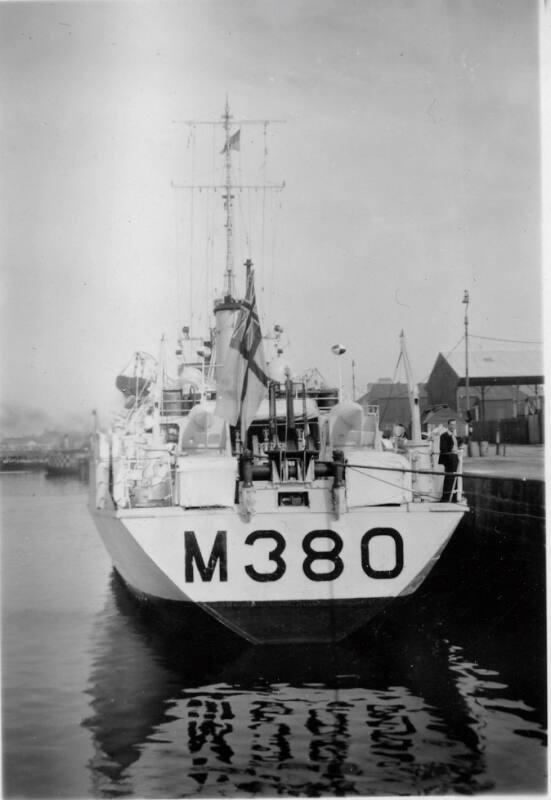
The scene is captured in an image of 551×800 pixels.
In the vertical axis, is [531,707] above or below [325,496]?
below

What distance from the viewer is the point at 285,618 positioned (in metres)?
8.63

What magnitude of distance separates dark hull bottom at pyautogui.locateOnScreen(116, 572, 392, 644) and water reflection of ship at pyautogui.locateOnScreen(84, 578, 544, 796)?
16 cm

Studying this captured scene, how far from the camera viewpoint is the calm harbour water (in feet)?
19.8

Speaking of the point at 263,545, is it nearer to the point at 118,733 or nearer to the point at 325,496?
the point at 325,496

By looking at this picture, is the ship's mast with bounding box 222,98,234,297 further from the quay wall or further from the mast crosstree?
the quay wall

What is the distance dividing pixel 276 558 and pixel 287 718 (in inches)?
76.3

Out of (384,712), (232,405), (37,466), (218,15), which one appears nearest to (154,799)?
(384,712)

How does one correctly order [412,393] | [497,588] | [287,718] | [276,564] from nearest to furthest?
[287,718]
[276,564]
[412,393]
[497,588]

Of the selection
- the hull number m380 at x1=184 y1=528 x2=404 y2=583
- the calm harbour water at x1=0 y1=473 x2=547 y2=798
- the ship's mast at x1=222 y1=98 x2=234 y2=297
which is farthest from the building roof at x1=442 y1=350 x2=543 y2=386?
the hull number m380 at x1=184 y1=528 x2=404 y2=583

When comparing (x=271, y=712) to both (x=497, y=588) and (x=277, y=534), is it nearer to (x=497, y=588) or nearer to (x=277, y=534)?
(x=277, y=534)

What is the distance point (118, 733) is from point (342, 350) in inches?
218

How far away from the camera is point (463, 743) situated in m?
6.49

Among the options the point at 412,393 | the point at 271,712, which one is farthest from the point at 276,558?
the point at 412,393

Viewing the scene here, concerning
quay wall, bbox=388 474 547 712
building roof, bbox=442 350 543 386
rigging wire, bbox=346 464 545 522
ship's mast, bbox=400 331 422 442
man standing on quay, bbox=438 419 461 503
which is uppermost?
building roof, bbox=442 350 543 386
